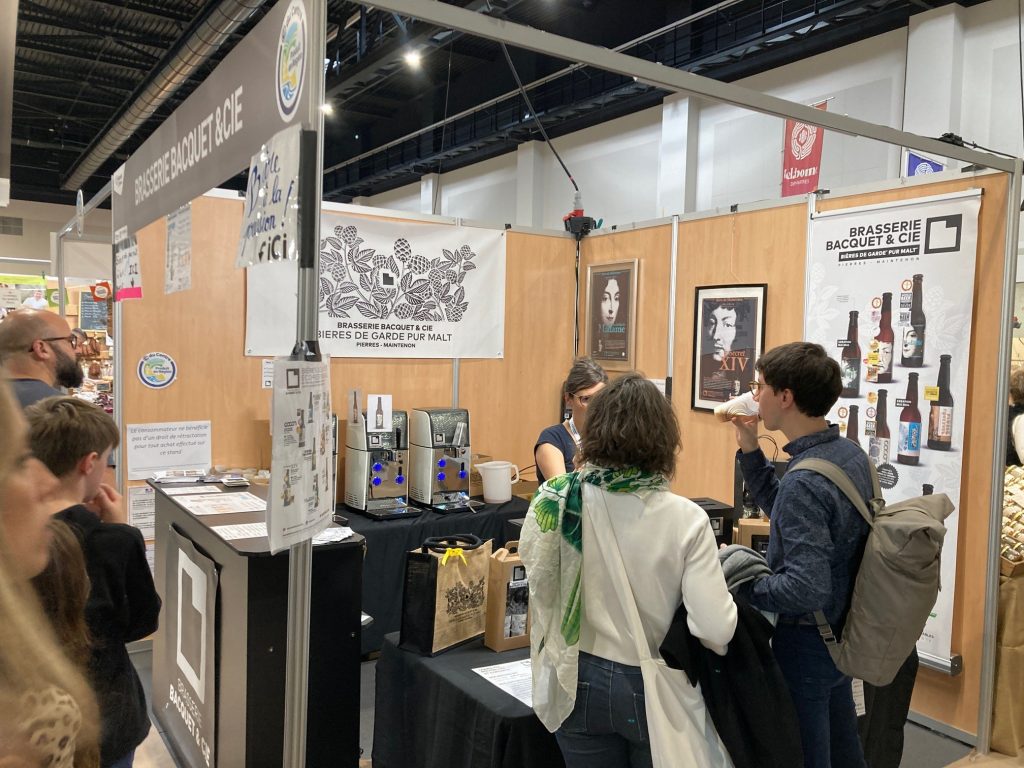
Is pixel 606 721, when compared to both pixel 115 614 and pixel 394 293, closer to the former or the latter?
pixel 115 614

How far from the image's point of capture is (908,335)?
341 cm

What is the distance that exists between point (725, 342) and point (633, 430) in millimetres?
2690

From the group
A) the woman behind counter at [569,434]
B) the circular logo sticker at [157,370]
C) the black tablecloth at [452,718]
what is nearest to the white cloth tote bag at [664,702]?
the black tablecloth at [452,718]

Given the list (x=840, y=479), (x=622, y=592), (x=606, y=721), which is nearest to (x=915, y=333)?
(x=840, y=479)

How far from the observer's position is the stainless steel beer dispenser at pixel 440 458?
168 inches

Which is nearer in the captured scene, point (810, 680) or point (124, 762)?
point (124, 762)

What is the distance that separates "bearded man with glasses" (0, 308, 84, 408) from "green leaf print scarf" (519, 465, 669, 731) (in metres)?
2.06

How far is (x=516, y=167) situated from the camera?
30.1 ft

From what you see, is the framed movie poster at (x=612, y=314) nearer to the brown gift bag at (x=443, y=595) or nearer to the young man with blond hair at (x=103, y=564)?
the brown gift bag at (x=443, y=595)

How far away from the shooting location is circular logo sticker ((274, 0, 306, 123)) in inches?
60.7

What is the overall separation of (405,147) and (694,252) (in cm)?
624

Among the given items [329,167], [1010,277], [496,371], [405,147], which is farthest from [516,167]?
[1010,277]

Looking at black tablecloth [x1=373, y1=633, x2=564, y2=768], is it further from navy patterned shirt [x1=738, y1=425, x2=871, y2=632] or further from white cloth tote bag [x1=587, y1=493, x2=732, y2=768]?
navy patterned shirt [x1=738, y1=425, x2=871, y2=632]

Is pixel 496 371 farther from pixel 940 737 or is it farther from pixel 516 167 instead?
pixel 516 167
